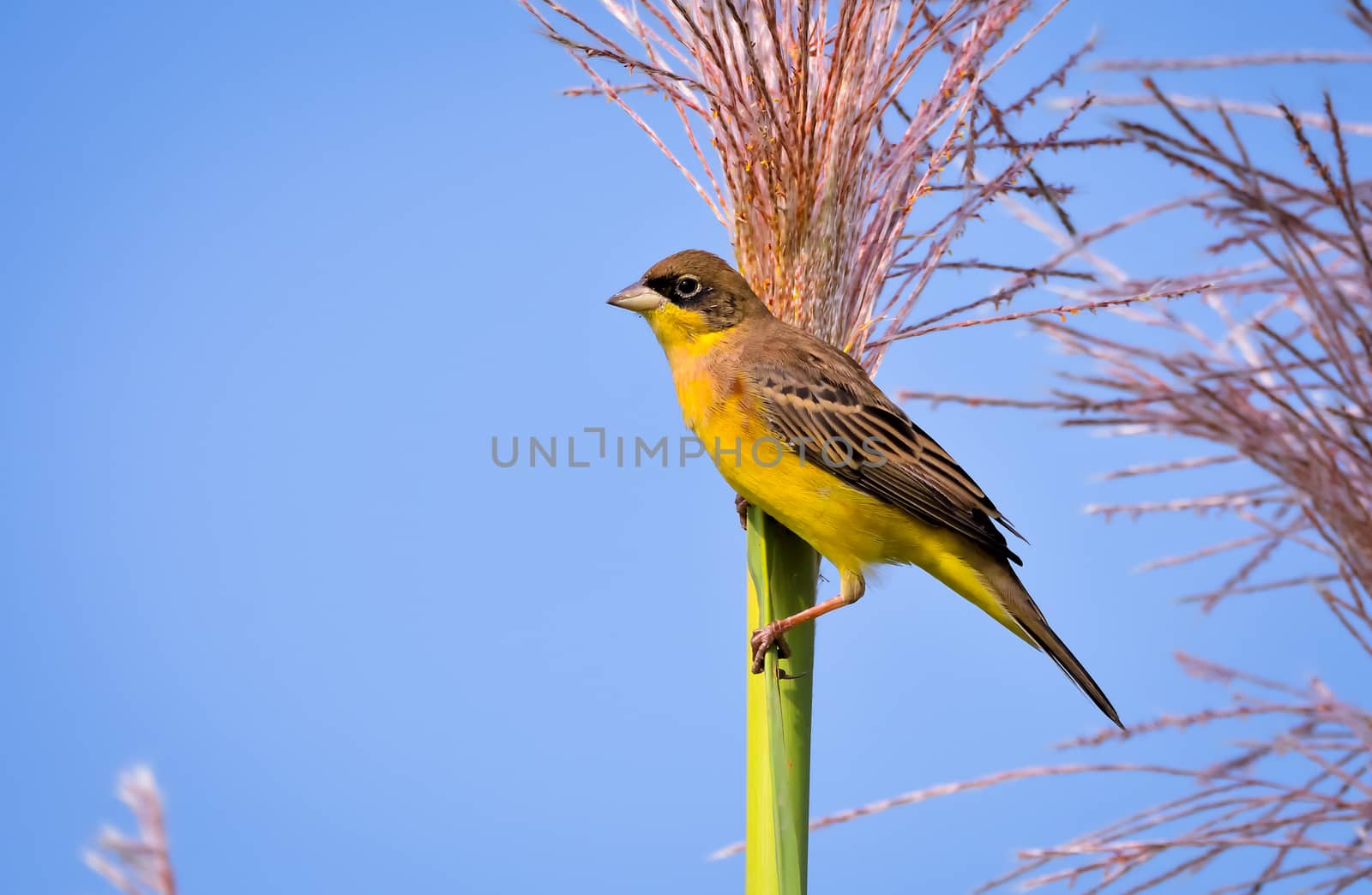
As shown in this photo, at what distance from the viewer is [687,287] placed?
3225 millimetres

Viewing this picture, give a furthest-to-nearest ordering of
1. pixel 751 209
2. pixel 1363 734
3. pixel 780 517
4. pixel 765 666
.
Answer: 1. pixel 780 517
2. pixel 751 209
3. pixel 765 666
4. pixel 1363 734

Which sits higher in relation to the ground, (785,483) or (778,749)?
(785,483)

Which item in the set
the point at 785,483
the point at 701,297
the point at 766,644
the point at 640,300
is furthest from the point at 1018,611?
the point at 640,300

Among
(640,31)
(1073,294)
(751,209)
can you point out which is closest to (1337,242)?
(1073,294)

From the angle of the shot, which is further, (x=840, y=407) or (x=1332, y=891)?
(x=840, y=407)

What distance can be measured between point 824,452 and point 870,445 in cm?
13

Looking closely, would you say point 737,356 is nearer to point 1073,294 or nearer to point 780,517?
point 780,517

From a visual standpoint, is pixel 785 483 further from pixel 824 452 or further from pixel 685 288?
pixel 685 288

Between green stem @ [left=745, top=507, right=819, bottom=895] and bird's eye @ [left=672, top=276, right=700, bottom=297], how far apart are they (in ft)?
2.58

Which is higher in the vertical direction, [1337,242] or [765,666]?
[1337,242]

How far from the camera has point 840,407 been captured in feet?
9.87

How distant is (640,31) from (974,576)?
1582mm

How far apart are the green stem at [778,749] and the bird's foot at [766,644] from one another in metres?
0.02

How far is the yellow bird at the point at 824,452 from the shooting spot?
2.94 meters
